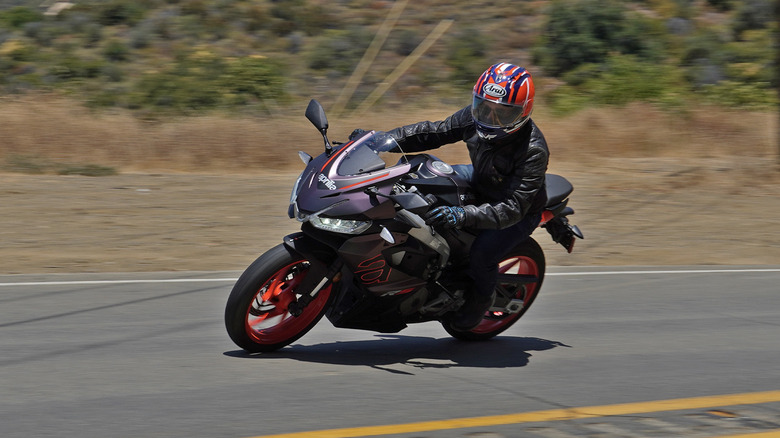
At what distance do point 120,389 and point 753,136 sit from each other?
15.8m

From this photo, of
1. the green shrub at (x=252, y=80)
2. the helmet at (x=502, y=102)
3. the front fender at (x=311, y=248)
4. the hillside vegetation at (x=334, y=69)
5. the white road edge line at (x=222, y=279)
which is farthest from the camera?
the green shrub at (x=252, y=80)

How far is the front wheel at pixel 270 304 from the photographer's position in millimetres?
5980

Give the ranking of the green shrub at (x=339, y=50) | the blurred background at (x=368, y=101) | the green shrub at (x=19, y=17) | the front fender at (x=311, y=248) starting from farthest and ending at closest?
the green shrub at (x=19, y=17), the green shrub at (x=339, y=50), the blurred background at (x=368, y=101), the front fender at (x=311, y=248)

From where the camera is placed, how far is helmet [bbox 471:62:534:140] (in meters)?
6.11

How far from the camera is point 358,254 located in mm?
5953

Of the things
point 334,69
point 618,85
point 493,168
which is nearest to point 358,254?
point 493,168

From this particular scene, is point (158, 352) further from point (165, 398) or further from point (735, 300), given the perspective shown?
point (735, 300)

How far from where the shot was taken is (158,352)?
641 cm

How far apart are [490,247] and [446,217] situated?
623mm

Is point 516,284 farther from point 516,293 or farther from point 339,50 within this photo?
point 339,50

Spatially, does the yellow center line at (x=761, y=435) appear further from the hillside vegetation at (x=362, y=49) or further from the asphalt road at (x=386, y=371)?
the hillside vegetation at (x=362, y=49)

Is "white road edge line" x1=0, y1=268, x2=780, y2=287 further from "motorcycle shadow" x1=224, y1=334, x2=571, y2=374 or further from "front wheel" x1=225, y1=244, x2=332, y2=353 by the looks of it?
"front wheel" x1=225, y1=244, x2=332, y2=353

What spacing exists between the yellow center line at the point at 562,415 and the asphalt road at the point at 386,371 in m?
0.01

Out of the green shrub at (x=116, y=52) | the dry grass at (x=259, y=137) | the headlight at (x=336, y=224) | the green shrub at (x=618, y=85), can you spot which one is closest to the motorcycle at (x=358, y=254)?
the headlight at (x=336, y=224)
